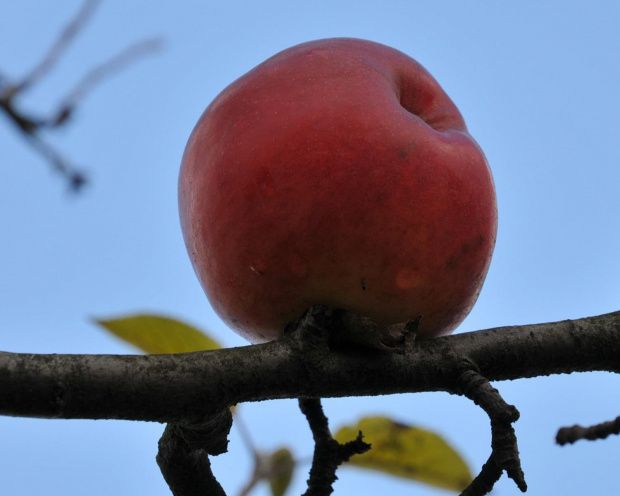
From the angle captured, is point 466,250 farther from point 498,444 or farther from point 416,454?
point 416,454

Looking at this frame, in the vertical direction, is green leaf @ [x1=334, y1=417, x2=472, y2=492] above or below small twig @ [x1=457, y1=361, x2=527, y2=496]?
above

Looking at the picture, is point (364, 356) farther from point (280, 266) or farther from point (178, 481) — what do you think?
point (178, 481)

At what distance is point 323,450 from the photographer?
1003mm

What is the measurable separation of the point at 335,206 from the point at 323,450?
1.07 feet

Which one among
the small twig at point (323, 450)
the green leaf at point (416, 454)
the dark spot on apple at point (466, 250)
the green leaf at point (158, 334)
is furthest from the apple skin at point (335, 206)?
the green leaf at point (416, 454)

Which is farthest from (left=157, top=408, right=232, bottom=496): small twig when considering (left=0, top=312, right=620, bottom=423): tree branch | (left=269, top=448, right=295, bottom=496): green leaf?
(left=269, top=448, right=295, bottom=496): green leaf

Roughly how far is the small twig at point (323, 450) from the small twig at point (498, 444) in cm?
20

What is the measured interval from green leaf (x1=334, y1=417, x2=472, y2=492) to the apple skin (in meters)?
0.34

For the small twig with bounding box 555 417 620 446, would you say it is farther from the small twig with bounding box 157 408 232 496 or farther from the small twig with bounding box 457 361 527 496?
the small twig with bounding box 157 408 232 496

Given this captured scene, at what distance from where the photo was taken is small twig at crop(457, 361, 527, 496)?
0.79m

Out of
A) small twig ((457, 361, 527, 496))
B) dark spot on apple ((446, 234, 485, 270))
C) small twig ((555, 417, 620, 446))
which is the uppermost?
dark spot on apple ((446, 234, 485, 270))

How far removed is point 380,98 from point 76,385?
1.61ft

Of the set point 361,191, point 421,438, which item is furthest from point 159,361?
point 421,438

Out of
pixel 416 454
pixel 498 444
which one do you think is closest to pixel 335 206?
pixel 498 444
